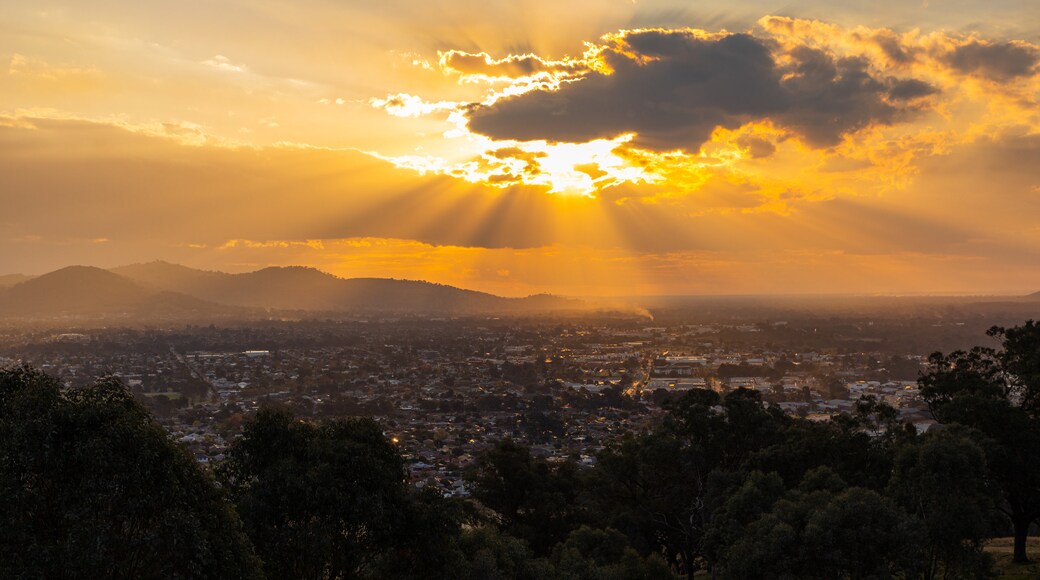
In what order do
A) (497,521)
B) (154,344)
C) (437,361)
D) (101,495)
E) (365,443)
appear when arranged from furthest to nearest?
1. (154,344)
2. (437,361)
3. (497,521)
4. (365,443)
5. (101,495)

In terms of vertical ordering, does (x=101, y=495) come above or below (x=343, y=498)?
above

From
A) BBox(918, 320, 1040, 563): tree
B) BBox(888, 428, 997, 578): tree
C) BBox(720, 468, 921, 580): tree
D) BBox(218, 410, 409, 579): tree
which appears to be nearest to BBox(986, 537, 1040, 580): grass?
BBox(918, 320, 1040, 563): tree

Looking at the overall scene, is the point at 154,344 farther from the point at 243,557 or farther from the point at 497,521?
the point at 243,557

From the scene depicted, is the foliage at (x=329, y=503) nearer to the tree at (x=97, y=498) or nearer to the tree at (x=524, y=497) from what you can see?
the tree at (x=97, y=498)

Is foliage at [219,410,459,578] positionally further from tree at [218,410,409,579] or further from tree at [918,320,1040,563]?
tree at [918,320,1040,563]

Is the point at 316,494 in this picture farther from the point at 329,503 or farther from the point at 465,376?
the point at 465,376

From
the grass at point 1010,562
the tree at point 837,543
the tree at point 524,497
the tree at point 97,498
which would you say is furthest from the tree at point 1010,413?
the tree at point 97,498

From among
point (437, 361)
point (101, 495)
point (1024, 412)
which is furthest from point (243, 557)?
point (437, 361)
